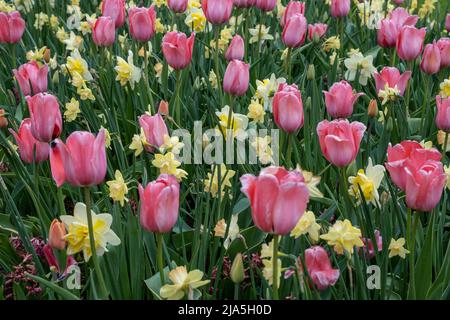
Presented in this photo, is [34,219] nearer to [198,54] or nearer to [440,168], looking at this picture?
[440,168]

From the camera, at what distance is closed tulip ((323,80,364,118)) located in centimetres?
213

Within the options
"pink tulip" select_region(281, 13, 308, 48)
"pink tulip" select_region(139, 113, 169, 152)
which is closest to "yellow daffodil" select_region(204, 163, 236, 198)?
"pink tulip" select_region(139, 113, 169, 152)

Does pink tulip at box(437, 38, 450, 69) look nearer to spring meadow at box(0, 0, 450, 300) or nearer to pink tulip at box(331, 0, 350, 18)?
spring meadow at box(0, 0, 450, 300)

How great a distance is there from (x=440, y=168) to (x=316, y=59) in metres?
2.08

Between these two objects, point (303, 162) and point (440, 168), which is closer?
point (440, 168)

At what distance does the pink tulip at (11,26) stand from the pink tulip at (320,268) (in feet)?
6.59

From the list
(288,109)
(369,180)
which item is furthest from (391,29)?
(369,180)

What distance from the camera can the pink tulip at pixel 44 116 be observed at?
5.61 ft

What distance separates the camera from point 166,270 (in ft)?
5.49

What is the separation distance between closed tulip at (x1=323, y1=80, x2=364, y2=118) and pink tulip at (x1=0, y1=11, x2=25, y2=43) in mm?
1492

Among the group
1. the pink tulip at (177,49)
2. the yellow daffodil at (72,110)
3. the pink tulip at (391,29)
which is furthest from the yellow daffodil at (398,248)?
the pink tulip at (391,29)

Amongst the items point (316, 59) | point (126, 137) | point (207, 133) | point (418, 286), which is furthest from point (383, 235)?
point (316, 59)

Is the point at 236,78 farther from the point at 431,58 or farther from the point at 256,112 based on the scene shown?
the point at 431,58

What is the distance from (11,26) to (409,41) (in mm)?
1626
